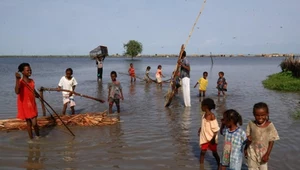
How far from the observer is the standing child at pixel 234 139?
145 inches

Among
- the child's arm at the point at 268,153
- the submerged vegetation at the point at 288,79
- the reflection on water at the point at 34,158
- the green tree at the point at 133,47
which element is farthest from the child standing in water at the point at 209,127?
the green tree at the point at 133,47

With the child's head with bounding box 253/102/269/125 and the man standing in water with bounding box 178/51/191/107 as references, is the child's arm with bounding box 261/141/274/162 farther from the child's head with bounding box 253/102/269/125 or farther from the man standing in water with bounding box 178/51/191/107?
the man standing in water with bounding box 178/51/191/107

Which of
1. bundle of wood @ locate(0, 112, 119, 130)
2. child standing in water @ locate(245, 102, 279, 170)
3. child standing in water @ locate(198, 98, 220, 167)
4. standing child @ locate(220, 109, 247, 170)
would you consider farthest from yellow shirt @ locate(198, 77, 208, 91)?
child standing in water @ locate(245, 102, 279, 170)

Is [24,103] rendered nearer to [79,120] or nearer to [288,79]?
[79,120]

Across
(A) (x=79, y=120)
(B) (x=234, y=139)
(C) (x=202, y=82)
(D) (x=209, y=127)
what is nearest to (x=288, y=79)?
(C) (x=202, y=82)

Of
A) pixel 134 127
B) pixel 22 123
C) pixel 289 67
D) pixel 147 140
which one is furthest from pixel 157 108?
pixel 289 67

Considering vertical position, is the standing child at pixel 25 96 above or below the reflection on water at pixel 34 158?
above

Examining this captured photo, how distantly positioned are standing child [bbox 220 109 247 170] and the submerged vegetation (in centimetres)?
1210

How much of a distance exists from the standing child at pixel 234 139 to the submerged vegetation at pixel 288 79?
1210 cm

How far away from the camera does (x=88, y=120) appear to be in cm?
716

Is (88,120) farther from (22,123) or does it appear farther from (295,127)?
(295,127)

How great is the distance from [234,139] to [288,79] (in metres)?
15.6

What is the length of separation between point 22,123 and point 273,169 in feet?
18.2

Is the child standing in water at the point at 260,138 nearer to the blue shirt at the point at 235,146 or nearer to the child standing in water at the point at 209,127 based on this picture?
the blue shirt at the point at 235,146
